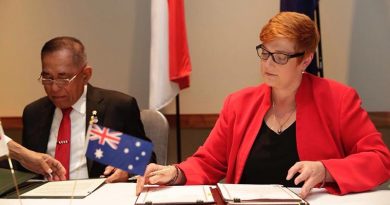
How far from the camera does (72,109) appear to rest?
8.04ft

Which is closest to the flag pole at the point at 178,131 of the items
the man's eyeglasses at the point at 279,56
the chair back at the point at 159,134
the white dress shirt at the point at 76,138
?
the chair back at the point at 159,134

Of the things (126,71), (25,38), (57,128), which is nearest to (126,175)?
(57,128)

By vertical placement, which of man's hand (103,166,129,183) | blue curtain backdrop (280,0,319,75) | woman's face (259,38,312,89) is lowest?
man's hand (103,166,129,183)

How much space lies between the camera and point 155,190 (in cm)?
164

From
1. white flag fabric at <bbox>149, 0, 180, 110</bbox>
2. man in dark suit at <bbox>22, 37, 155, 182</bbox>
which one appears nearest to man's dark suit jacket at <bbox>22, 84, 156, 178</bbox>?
man in dark suit at <bbox>22, 37, 155, 182</bbox>

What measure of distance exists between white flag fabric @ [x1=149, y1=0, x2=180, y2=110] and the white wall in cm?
37

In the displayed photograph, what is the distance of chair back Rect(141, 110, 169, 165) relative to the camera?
8.37 ft

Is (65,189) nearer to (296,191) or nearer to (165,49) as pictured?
(296,191)

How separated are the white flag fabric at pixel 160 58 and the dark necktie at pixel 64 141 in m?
Answer: 0.90

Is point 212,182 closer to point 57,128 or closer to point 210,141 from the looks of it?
point 210,141

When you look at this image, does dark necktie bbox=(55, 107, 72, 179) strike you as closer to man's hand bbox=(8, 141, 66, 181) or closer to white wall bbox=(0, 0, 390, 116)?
man's hand bbox=(8, 141, 66, 181)

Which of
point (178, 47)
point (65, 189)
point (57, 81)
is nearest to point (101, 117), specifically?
point (57, 81)

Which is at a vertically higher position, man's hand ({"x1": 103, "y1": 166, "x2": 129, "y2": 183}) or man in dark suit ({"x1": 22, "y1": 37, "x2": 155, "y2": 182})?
man in dark suit ({"x1": 22, "y1": 37, "x2": 155, "y2": 182})

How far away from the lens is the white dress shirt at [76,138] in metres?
2.36
